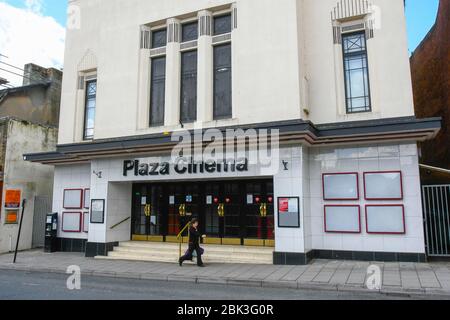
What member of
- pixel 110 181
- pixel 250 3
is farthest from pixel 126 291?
pixel 250 3

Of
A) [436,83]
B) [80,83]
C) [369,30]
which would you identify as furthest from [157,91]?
[436,83]

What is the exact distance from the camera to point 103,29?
16.2 meters

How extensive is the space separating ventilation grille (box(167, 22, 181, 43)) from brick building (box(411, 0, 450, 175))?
11.1 m

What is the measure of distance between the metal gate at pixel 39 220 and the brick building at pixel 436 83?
712 inches

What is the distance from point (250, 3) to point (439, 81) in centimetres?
964

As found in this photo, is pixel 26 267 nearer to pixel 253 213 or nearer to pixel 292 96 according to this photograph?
pixel 253 213

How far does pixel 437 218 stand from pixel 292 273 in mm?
5352

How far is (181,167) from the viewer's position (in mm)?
14000

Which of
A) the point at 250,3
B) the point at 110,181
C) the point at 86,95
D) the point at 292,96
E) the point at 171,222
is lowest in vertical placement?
the point at 171,222

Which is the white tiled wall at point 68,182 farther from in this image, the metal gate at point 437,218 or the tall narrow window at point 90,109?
the metal gate at point 437,218

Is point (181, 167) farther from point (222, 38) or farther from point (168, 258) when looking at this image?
point (222, 38)

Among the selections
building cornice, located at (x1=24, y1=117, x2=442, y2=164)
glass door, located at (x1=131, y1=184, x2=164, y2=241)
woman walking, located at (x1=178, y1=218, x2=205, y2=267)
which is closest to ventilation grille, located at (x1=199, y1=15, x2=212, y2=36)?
building cornice, located at (x1=24, y1=117, x2=442, y2=164)

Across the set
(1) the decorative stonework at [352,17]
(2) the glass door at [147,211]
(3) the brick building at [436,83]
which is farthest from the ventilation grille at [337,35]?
(2) the glass door at [147,211]

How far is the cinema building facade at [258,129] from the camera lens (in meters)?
12.0
